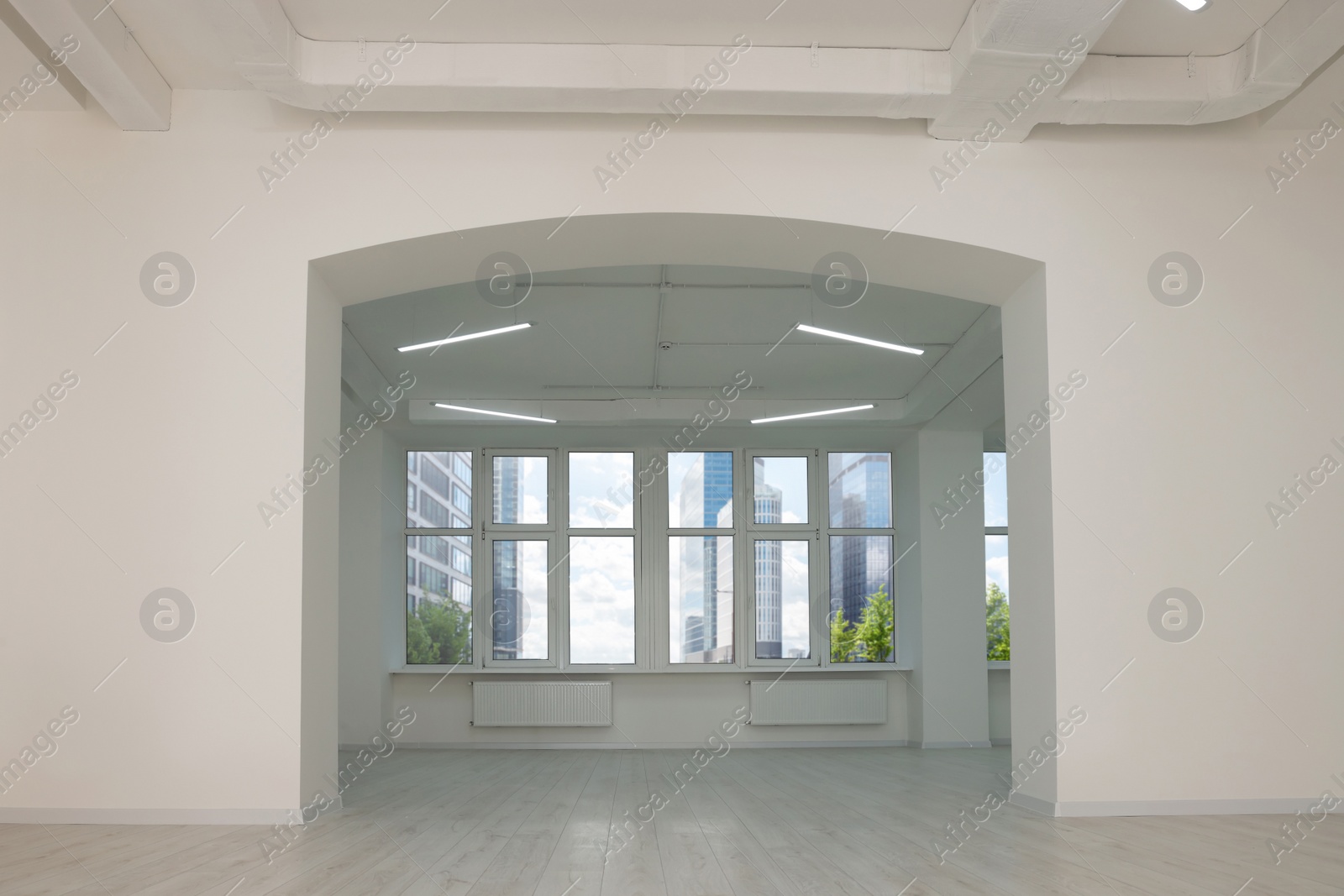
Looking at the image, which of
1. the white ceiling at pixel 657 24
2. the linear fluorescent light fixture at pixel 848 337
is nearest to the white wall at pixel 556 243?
the white ceiling at pixel 657 24

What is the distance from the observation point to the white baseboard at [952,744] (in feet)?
37.0

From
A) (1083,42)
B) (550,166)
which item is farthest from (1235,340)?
(550,166)

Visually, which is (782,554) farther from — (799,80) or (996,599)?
(799,80)

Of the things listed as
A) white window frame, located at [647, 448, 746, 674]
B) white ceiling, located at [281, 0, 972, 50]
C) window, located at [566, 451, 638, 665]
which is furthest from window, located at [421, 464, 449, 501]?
→ white ceiling, located at [281, 0, 972, 50]

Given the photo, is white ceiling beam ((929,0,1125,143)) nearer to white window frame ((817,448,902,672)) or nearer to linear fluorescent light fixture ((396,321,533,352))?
linear fluorescent light fixture ((396,321,533,352))

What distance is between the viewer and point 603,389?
11.1 m

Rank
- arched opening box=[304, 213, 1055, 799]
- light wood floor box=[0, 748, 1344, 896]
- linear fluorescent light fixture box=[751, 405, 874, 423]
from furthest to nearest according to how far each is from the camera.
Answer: linear fluorescent light fixture box=[751, 405, 874, 423] < arched opening box=[304, 213, 1055, 799] < light wood floor box=[0, 748, 1344, 896]

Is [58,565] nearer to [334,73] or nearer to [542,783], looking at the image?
[334,73]

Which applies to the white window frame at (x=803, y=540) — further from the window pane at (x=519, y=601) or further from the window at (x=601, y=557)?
the window pane at (x=519, y=601)

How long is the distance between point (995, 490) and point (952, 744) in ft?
10.2

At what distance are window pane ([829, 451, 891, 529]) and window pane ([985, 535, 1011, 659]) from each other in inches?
52.3

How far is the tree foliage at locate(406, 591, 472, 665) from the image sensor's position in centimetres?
1205

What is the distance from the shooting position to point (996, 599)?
12461mm

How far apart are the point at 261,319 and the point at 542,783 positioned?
408 centimetres
